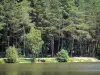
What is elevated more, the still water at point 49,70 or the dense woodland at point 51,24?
the dense woodland at point 51,24

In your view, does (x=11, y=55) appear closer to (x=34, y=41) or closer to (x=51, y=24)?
(x=34, y=41)

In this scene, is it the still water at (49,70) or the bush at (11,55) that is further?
the bush at (11,55)

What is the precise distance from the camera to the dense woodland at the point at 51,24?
81.2m

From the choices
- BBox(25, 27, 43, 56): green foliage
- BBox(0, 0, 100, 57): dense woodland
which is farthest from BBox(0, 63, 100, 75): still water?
BBox(0, 0, 100, 57): dense woodland

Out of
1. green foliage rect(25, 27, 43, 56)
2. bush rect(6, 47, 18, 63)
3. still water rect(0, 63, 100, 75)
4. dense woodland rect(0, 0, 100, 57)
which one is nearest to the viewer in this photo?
still water rect(0, 63, 100, 75)

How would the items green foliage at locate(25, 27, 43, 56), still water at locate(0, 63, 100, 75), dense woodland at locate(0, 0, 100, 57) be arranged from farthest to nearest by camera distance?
1. dense woodland at locate(0, 0, 100, 57)
2. green foliage at locate(25, 27, 43, 56)
3. still water at locate(0, 63, 100, 75)

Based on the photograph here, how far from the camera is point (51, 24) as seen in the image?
276ft

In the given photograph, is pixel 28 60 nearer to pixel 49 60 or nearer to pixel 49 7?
pixel 49 60

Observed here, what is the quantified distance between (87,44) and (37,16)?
54.4ft

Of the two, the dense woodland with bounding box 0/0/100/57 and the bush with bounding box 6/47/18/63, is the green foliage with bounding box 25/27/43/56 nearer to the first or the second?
the dense woodland with bounding box 0/0/100/57

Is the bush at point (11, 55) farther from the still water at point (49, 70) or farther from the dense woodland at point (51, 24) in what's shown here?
the still water at point (49, 70)

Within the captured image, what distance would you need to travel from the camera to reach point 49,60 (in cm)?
7688

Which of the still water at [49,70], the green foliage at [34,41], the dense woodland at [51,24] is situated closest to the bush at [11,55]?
the green foliage at [34,41]

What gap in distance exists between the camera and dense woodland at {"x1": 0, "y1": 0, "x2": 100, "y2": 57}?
81188 millimetres
